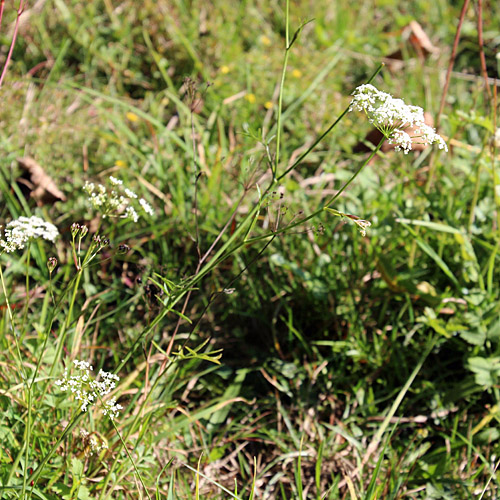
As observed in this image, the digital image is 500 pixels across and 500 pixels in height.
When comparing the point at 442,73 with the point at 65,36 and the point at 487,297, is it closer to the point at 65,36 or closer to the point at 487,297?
the point at 487,297

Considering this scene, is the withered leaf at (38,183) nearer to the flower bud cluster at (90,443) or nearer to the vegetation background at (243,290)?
the vegetation background at (243,290)

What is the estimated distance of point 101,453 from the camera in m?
1.63

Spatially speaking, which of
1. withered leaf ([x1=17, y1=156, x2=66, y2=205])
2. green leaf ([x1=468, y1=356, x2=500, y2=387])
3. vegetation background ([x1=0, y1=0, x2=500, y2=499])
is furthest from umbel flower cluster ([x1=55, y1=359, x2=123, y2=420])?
withered leaf ([x1=17, y1=156, x2=66, y2=205])

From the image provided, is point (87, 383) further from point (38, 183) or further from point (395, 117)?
point (38, 183)

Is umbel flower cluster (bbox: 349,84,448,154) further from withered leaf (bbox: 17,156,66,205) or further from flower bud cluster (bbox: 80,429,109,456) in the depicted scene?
withered leaf (bbox: 17,156,66,205)

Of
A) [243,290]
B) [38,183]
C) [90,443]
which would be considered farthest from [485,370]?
[38,183]

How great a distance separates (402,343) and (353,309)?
238mm

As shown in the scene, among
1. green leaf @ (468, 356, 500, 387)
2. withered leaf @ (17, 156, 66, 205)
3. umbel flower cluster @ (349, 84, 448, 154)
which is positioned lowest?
green leaf @ (468, 356, 500, 387)

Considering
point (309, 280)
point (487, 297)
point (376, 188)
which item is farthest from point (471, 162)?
point (309, 280)

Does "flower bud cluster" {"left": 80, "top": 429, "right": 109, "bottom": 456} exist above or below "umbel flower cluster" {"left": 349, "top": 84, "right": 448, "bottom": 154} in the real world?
below

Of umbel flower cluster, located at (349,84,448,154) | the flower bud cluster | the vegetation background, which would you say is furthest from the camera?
the vegetation background

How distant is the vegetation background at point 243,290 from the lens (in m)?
1.79

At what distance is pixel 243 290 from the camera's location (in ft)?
7.64

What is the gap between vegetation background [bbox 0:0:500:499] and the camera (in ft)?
5.87
